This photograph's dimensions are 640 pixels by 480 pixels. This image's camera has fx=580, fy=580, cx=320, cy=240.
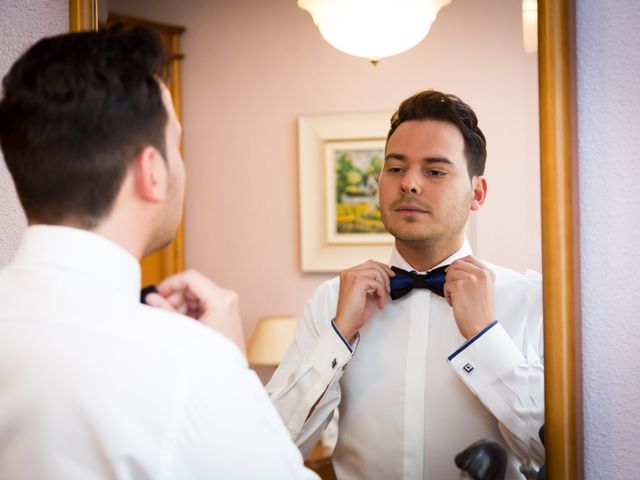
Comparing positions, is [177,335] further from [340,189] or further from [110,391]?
[340,189]

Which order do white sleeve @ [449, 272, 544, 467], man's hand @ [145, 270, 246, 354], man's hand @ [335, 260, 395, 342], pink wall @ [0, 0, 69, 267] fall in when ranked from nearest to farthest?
man's hand @ [145, 270, 246, 354]
white sleeve @ [449, 272, 544, 467]
man's hand @ [335, 260, 395, 342]
pink wall @ [0, 0, 69, 267]

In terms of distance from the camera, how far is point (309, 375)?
1.21 m

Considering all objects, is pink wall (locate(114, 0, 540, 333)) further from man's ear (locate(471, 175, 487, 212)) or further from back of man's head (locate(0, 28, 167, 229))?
back of man's head (locate(0, 28, 167, 229))

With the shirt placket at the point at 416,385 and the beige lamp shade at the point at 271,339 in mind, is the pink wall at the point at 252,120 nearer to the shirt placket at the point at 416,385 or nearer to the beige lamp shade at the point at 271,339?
→ the beige lamp shade at the point at 271,339

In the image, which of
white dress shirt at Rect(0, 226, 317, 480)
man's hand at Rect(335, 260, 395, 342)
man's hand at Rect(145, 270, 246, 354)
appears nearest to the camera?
white dress shirt at Rect(0, 226, 317, 480)

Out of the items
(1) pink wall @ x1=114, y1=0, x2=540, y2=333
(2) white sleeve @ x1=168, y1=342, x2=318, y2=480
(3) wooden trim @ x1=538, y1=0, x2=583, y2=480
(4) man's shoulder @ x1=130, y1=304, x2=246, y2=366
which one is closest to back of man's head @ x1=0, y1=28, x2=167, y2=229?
(4) man's shoulder @ x1=130, y1=304, x2=246, y2=366

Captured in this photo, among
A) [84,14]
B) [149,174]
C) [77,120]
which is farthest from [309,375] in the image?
[84,14]

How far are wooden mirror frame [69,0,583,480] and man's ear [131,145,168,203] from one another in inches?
25.3

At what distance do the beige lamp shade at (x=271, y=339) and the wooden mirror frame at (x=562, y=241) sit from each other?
50 cm

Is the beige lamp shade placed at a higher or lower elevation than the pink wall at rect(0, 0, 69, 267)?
lower

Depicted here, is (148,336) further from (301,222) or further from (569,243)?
(569,243)

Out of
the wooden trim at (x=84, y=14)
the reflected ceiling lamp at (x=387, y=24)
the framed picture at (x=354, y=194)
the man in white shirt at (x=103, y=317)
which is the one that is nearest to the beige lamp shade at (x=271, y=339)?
the framed picture at (x=354, y=194)

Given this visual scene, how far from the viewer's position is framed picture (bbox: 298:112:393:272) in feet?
3.82

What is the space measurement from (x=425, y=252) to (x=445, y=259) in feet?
0.14
